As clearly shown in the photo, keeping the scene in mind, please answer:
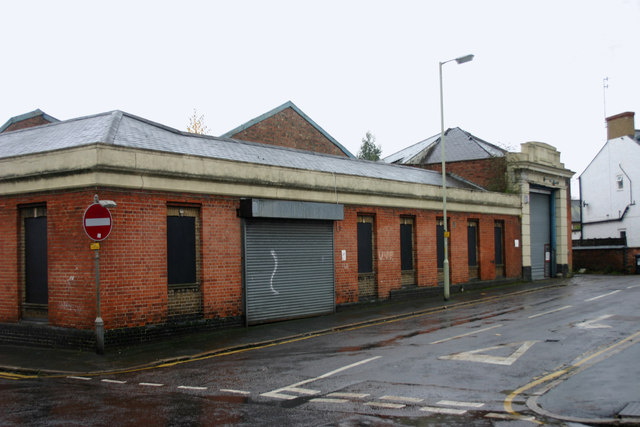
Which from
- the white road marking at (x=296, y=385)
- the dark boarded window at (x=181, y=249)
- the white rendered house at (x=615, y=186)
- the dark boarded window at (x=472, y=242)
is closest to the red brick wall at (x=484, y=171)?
Result: the dark boarded window at (x=472, y=242)

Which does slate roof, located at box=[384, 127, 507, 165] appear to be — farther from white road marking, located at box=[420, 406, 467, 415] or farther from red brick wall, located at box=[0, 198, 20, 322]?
white road marking, located at box=[420, 406, 467, 415]


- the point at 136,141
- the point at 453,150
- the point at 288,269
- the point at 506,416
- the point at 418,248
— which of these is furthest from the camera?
the point at 453,150

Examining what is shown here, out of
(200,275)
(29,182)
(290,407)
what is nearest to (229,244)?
(200,275)

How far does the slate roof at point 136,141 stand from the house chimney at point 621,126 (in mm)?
34292

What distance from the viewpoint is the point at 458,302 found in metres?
23.5

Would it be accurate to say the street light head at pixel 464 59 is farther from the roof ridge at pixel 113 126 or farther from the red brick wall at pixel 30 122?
the red brick wall at pixel 30 122

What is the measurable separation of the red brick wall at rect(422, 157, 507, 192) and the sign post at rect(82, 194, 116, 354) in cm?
2497

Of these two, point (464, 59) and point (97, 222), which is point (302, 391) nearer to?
point (97, 222)

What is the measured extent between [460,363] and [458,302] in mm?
12494

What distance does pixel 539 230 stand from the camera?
117 ft

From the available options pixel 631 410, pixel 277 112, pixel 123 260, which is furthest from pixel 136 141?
pixel 277 112

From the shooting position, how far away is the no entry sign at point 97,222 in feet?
44.9

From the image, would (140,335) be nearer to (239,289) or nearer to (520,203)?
(239,289)

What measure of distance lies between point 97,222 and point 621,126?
47.4 meters
